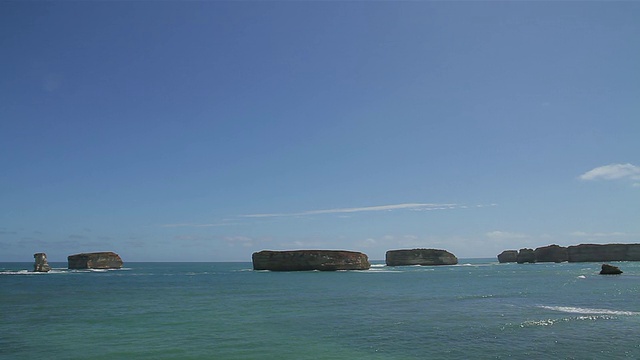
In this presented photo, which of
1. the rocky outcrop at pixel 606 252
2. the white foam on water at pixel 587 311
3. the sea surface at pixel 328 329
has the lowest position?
the rocky outcrop at pixel 606 252

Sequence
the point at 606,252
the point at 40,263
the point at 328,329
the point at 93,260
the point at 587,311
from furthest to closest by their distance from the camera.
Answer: the point at 606,252, the point at 93,260, the point at 40,263, the point at 587,311, the point at 328,329

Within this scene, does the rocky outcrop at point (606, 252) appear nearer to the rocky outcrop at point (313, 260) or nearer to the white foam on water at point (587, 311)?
the rocky outcrop at point (313, 260)

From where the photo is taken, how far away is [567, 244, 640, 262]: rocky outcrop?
630 feet

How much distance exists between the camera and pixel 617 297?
1709 inches

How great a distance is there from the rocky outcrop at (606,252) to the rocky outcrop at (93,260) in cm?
19129

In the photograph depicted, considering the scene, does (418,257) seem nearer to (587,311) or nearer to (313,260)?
(313,260)

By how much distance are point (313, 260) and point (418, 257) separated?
78.6 metres

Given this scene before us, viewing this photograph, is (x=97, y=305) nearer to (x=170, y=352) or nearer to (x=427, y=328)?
(x=170, y=352)

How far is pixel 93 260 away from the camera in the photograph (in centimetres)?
16412

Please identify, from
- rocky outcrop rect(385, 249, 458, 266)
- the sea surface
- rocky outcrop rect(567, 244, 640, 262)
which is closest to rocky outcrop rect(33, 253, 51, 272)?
the sea surface

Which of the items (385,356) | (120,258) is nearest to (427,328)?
(385,356)

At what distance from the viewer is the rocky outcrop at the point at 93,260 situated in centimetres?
16300

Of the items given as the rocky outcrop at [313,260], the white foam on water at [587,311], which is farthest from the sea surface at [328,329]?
the rocky outcrop at [313,260]

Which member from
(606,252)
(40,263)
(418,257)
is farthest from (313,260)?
(606,252)
